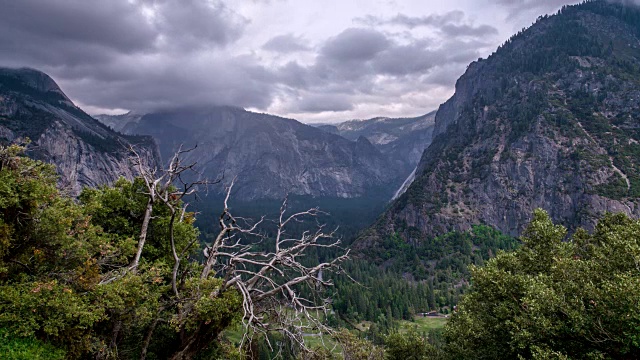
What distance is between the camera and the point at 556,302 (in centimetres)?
2069

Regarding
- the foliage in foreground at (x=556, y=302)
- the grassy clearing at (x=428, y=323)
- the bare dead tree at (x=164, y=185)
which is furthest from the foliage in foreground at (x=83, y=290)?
the grassy clearing at (x=428, y=323)

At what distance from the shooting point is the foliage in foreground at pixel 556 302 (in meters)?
18.4

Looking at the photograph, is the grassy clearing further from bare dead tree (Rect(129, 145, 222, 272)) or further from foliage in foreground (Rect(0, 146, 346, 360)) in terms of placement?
bare dead tree (Rect(129, 145, 222, 272))

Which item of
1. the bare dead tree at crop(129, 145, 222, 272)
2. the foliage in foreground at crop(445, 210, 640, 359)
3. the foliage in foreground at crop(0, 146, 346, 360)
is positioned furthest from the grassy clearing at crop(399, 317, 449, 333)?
the bare dead tree at crop(129, 145, 222, 272)

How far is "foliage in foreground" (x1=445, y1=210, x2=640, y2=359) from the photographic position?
18.4 m

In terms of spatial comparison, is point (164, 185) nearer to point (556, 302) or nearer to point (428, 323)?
point (556, 302)

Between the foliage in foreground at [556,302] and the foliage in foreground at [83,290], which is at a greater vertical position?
the foliage in foreground at [83,290]

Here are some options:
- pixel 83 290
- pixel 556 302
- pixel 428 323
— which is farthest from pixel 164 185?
pixel 428 323

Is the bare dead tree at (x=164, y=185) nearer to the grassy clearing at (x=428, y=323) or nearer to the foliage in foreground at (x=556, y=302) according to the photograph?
the foliage in foreground at (x=556, y=302)

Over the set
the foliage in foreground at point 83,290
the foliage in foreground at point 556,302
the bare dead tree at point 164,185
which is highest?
the bare dead tree at point 164,185

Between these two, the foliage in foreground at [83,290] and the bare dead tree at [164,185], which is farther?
the bare dead tree at [164,185]

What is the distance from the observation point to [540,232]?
2877 centimetres

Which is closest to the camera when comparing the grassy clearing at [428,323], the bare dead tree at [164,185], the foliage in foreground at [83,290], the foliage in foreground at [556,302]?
the foliage in foreground at [83,290]

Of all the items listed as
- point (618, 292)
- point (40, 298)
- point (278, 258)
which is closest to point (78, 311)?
point (40, 298)
